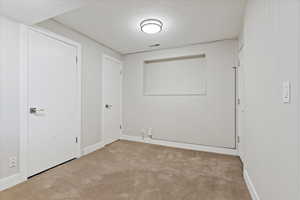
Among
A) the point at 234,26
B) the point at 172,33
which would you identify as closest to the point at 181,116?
the point at 172,33

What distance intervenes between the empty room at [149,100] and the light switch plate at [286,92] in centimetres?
1

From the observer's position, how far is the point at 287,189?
0.86m

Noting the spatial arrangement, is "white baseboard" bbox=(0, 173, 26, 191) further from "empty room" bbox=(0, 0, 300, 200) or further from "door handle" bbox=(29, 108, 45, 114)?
"door handle" bbox=(29, 108, 45, 114)

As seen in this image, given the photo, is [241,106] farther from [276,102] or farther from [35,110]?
[35,110]

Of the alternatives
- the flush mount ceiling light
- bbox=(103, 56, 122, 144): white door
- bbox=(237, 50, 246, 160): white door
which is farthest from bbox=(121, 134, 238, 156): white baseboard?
the flush mount ceiling light

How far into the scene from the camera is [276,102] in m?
1.02

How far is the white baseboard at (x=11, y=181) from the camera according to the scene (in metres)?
1.74

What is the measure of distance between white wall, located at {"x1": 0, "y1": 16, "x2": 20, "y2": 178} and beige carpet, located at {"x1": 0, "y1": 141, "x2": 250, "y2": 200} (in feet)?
1.50

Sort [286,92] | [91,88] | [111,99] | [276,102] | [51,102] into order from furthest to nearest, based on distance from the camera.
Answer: [111,99] < [91,88] < [51,102] < [276,102] < [286,92]

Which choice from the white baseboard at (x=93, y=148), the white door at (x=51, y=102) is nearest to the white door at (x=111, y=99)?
the white baseboard at (x=93, y=148)

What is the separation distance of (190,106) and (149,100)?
108 centimetres

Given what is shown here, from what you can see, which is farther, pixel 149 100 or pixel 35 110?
pixel 149 100

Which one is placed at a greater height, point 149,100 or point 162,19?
point 162,19

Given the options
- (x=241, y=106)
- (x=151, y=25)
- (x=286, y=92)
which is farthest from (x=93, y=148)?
(x=286, y=92)
